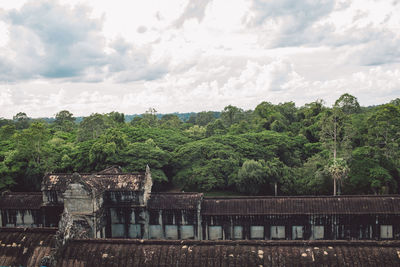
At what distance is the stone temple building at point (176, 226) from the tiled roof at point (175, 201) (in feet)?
0.31

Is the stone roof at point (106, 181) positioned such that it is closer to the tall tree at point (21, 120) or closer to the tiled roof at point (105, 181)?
the tiled roof at point (105, 181)

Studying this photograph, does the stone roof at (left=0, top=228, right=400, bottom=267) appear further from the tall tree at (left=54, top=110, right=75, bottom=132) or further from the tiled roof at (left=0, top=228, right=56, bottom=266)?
the tall tree at (left=54, top=110, right=75, bottom=132)

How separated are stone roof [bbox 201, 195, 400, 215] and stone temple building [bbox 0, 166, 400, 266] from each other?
0.27 feet

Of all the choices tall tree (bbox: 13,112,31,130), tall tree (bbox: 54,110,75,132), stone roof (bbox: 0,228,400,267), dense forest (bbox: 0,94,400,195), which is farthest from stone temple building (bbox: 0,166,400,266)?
tall tree (bbox: 13,112,31,130)

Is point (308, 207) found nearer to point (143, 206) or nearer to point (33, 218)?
point (143, 206)

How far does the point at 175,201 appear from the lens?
30.3m

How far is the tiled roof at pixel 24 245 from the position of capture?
817 inches

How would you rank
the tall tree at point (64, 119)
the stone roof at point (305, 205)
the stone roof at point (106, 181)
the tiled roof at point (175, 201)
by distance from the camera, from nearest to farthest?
the stone roof at point (305, 205)
the tiled roof at point (175, 201)
the stone roof at point (106, 181)
the tall tree at point (64, 119)

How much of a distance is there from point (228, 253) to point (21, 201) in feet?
78.9

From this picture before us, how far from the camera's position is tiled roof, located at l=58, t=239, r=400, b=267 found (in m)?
18.2

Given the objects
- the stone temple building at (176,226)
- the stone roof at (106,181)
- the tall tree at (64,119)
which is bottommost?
the stone temple building at (176,226)

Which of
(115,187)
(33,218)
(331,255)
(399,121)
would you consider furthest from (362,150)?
(33,218)

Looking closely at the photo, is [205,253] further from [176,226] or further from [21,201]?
[21,201]

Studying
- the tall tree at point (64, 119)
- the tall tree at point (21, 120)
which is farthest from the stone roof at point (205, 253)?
the tall tree at point (21, 120)
